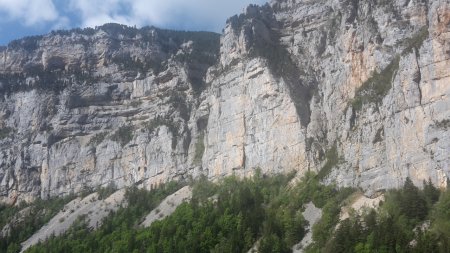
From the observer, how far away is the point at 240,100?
124625 mm

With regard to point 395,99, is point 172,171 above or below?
below

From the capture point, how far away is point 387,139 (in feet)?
287

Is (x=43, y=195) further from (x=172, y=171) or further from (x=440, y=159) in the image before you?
(x=440, y=159)

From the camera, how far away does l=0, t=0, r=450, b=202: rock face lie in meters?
87.2

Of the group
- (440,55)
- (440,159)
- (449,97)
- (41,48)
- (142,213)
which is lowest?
(142,213)

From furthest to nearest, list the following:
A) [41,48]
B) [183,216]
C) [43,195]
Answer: [41,48] → [43,195] → [183,216]

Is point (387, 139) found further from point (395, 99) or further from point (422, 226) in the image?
point (422, 226)

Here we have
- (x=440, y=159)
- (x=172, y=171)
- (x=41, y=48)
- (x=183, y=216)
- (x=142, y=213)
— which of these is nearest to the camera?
(x=440, y=159)

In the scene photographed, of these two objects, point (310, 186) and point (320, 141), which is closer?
point (310, 186)

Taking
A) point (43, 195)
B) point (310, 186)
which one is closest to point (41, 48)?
point (43, 195)

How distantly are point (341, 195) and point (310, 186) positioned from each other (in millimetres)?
7728

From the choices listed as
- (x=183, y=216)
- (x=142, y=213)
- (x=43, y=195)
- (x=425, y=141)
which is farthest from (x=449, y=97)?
(x=43, y=195)

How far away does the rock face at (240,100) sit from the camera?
87188 mm

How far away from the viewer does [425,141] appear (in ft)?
266
